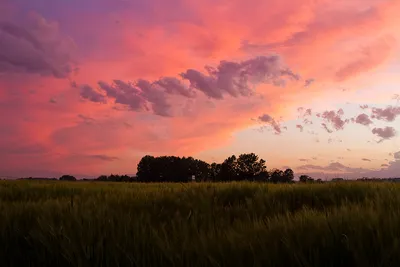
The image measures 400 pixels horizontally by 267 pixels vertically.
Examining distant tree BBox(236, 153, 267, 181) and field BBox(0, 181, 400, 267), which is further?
distant tree BBox(236, 153, 267, 181)

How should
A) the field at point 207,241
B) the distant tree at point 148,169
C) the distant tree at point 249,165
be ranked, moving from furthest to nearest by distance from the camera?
the distant tree at point 148,169
the distant tree at point 249,165
the field at point 207,241

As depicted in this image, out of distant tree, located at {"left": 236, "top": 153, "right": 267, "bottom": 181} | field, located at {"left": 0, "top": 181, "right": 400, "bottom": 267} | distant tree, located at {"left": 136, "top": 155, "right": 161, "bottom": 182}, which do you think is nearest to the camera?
field, located at {"left": 0, "top": 181, "right": 400, "bottom": 267}

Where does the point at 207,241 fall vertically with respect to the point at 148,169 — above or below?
below

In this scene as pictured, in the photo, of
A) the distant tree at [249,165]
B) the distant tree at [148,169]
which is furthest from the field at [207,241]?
the distant tree at [148,169]

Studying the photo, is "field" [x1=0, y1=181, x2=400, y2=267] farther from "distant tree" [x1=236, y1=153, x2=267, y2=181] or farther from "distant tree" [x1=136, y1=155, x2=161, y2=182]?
"distant tree" [x1=136, y1=155, x2=161, y2=182]

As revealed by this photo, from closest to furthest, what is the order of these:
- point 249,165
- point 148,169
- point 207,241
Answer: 1. point 207,241
2. point 249,165
3. point 148,169

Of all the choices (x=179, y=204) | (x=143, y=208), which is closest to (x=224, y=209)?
(x=179, y=204)

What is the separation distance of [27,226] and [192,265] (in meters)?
2.33

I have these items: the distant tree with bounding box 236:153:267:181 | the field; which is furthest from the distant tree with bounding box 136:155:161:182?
the field

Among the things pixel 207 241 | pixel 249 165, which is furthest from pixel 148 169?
pixel 207 241

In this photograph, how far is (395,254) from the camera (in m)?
2.10

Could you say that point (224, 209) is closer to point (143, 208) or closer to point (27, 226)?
point (143, 208)

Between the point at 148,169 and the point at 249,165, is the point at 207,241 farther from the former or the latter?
the point at 148,169

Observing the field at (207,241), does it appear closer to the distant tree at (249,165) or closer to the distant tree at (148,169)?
the distant tree at (249,165)
